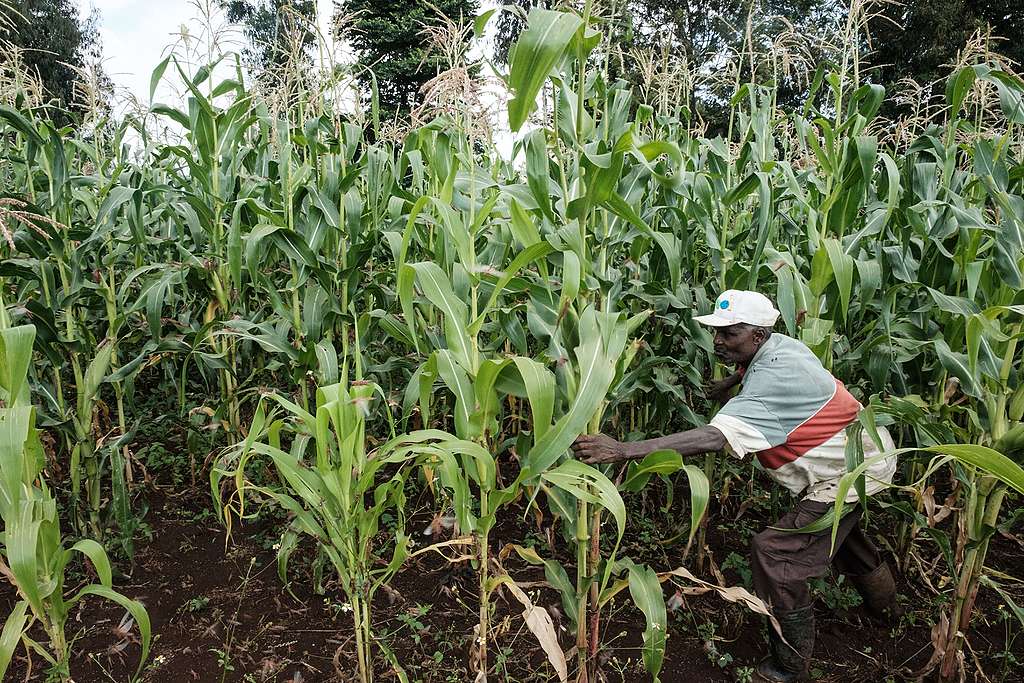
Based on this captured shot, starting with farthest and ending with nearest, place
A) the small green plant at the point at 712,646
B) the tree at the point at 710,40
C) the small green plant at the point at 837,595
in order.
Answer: the tree at the point at 710,40 < the small green plant at the point at 837,595 < the small green plant at the point at 712,646

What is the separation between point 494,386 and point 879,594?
237 cm

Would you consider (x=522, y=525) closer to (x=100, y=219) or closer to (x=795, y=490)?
(x=795, y=490)

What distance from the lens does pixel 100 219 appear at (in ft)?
11.2

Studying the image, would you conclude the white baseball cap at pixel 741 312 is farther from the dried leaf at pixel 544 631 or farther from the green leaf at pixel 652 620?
the dried leaf at pixel 544 631

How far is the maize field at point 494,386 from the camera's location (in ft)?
7.74

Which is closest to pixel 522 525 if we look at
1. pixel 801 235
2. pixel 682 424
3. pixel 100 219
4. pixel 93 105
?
pixel 682 424

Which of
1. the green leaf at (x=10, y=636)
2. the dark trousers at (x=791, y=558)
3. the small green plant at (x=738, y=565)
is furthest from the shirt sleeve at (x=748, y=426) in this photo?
the green leaf at (x=10, y=636)

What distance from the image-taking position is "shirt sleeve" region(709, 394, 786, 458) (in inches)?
106

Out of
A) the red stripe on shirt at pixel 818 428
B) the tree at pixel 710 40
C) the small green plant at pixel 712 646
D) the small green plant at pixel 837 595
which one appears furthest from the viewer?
the tree at pixel 710 40

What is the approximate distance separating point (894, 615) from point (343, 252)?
341 centimetres

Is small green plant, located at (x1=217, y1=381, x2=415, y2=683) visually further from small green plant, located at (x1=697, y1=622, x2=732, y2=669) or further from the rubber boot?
the rubber boot

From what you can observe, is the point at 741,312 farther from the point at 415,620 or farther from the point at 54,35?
the point at 54,35

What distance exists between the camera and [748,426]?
272 centimetres

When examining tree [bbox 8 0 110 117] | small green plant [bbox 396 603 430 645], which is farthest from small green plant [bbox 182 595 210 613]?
tree [bbox 8 0 110 117]
